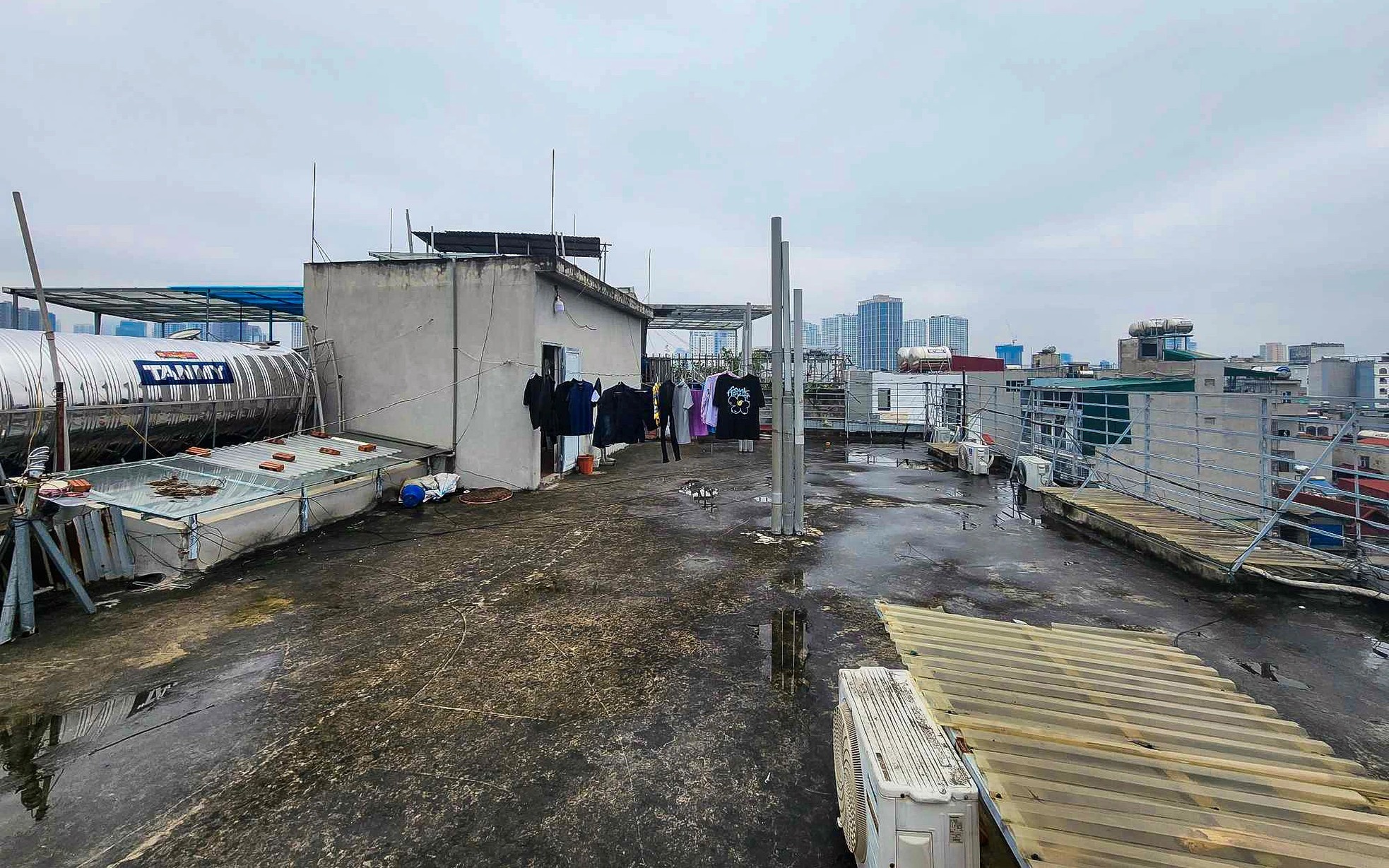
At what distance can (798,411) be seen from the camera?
7.82 meters

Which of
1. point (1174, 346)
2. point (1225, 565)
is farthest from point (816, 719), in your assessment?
point (1174, 346)

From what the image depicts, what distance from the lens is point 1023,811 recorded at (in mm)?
1897

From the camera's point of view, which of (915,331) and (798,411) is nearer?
(798,411)

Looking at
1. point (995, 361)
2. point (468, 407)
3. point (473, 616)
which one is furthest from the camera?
point (995, 361)

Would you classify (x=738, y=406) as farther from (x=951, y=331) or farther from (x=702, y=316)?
(x=951, y=331)

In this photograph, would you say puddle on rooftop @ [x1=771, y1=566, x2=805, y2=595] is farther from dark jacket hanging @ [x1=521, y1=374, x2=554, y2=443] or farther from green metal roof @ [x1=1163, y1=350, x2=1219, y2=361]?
green metal roof @ [x1=1163, y1=350, x2=1219, y2=361]

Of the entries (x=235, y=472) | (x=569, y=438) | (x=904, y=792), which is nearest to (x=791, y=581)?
(x=904, y=792)

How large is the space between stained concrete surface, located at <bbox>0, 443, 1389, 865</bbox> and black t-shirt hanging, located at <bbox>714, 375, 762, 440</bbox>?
185cm

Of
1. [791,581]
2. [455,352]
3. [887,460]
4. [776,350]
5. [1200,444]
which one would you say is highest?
[455,352]

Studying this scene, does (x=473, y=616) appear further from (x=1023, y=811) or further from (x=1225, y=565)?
(x=1225, y=565)

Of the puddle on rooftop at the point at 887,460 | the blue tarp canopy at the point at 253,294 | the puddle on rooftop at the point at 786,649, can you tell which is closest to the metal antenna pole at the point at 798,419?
the puddle on rooftop at the point at 786,649

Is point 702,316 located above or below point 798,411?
above

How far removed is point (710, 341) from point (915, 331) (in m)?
65.0

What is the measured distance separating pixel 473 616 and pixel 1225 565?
7238mm
